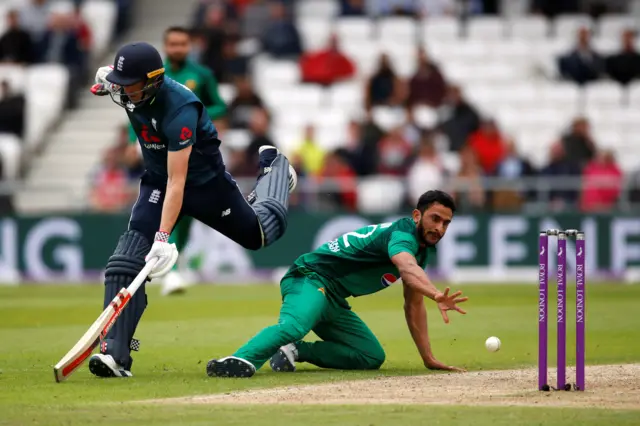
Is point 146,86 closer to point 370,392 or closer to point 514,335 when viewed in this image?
point 370,392

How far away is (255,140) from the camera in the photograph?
20359 millimetres

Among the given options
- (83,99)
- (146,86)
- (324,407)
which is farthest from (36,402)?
(83,99)

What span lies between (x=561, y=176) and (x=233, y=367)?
1256 cm

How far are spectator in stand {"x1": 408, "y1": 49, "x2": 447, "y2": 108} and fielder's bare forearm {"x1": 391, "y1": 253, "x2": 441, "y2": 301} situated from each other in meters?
13.9

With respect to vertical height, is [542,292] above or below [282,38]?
below

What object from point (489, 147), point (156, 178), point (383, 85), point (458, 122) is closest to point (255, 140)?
point (383, 85)

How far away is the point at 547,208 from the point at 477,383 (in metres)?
11.7

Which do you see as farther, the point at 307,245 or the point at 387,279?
the point at 307,245

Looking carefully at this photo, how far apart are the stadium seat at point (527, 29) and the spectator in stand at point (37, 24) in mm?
8643

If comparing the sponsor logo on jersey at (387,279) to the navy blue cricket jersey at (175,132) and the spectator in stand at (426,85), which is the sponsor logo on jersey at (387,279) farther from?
the spectator in stand at (426,85)

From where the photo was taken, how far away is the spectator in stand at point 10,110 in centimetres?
2233

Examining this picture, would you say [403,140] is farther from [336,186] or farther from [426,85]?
[426,85]

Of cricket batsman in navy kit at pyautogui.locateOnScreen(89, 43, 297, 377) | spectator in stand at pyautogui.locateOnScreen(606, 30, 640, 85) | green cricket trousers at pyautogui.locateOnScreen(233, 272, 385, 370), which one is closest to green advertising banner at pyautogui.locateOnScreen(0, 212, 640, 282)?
spectator in stand at pyautogui.locateOnScreen(606, 30, 640, 85)

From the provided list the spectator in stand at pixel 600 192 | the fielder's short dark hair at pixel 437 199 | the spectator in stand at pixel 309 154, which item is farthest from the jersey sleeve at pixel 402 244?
the spectator in stand at pixel 309 154
